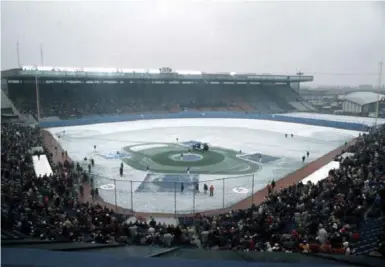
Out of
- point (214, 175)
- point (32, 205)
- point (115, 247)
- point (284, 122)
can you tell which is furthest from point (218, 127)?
point (115, 247)

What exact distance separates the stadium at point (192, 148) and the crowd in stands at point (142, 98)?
0.74 ft

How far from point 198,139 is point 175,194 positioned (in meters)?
21.4

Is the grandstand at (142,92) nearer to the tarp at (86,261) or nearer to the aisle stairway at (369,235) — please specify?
the aisle stairway at (369,235)

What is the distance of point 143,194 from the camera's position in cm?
1888

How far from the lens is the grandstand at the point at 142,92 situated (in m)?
58.6

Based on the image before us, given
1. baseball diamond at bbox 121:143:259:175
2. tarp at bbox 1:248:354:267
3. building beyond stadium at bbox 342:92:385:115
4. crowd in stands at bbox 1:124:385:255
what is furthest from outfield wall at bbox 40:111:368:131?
tarp at bbox 1:248:354:267

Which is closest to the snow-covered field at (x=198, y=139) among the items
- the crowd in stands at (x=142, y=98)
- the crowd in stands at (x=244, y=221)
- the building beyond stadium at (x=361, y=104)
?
the crowd in stands at (x=244, y=221)

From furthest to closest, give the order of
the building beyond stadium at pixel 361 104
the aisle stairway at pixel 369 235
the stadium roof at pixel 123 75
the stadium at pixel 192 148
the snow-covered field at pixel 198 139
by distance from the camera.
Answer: the building beyond stadium at pixel 361 104 < the stadium roof at pixel 123 75 < the snow-covered field at pixel 198 139 < the stadium at pixel 192 148 < the aisle stairway at pixel 369 235

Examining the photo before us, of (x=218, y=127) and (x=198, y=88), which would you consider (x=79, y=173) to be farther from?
(x=198, y=88)

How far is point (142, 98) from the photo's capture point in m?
70.3

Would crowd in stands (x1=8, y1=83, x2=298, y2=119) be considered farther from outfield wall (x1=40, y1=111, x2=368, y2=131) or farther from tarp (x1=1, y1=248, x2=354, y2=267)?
tarp (x1=1, y1=248, x2=354, y2=267)

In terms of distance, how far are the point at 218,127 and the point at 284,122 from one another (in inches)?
471

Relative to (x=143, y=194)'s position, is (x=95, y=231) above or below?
above

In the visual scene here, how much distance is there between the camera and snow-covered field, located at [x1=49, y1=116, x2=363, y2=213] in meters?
18.2
